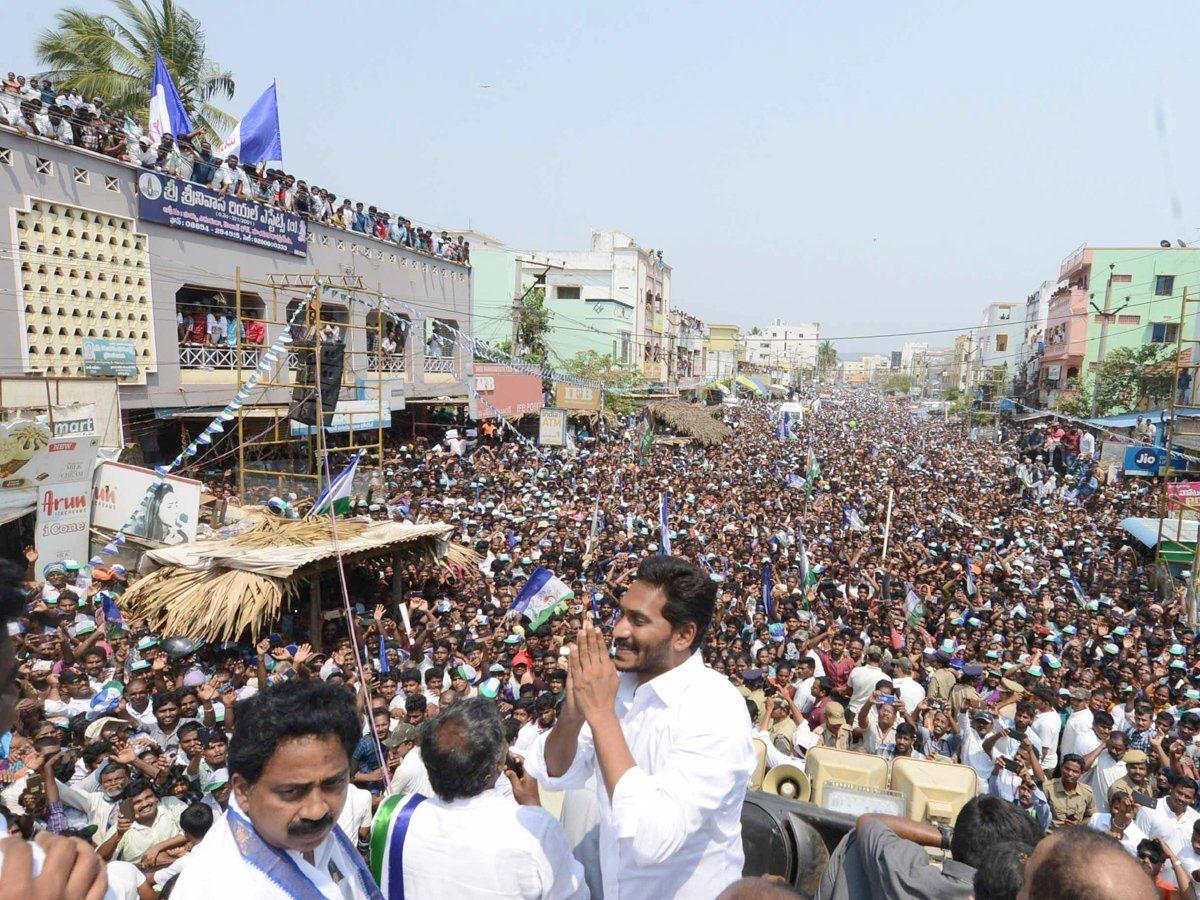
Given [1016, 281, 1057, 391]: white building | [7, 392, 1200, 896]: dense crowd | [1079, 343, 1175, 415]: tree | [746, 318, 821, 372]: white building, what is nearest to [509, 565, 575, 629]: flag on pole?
[7, 392, 1200, 896]: dense crowd

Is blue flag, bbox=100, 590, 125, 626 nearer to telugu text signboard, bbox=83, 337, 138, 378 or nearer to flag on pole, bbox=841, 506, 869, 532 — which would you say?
telugu text signboard, bbox=83, 337, 138, 378

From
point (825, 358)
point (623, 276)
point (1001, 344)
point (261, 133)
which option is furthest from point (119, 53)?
point (825, 358)

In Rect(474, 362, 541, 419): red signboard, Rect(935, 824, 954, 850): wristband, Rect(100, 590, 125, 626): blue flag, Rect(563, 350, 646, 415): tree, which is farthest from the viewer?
Rect(563, 350, 646, 415): tree

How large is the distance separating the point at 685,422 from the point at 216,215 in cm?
1794

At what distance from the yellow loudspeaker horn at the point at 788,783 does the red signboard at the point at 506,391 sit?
1885 cm

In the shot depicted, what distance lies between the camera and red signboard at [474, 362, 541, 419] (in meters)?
22.4

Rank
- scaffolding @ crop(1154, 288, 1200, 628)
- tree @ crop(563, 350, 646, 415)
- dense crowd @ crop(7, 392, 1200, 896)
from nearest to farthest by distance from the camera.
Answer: dense crowd @ crop(7, 392, 1200, 896), scaffolding @ crop(1154, 288, 1200, 628), tree @ crop(563, 350, 646, 415)

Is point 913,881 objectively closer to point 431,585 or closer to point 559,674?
point 559,674

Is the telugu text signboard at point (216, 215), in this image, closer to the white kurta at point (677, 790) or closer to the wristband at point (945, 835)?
the white kurta at point (677, 790)

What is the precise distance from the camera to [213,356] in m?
15.8

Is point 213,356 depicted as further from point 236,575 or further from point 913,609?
point 913,609

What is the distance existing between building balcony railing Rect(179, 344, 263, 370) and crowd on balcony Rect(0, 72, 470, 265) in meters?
2.97

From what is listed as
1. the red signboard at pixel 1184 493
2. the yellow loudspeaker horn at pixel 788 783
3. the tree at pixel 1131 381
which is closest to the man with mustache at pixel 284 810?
the yellow loudspeaker horn at pixel 788 783

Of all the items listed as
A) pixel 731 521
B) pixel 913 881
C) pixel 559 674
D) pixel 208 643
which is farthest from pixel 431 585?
pixel 913 881
